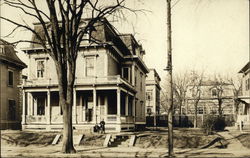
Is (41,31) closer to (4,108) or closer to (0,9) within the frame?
(4,108)

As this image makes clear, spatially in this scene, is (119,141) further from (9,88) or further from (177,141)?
(9,88)

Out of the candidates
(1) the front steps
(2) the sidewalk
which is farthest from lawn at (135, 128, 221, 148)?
(2) the sidewalk

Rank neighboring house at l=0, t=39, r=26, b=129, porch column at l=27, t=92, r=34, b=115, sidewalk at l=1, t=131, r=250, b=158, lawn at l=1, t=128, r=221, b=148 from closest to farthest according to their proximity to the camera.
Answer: sidewalk at l=1, t=131, r=250, b=158, lawn at l=1, t=128, r=221, b=148, porch column at l=27, t=92, r=34, b=115, neighboring house at l=0, t=39, r=26, b=129

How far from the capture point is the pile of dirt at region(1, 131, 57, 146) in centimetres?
2335

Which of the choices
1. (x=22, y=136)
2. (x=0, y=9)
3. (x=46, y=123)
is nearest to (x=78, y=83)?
(x=46, y=123)

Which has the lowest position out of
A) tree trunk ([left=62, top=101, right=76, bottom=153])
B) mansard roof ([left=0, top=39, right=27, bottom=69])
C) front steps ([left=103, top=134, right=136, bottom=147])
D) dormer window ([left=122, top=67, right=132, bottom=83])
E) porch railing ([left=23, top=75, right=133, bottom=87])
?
front steps ([left=103, top=134, right=136, bottom=147])

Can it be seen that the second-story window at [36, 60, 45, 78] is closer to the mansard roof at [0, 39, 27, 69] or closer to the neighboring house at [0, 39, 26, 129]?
the mansard roof at [0, 39, 27, 69]

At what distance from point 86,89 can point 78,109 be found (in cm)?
340

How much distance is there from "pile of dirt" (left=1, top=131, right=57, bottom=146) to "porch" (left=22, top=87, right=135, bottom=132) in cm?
468

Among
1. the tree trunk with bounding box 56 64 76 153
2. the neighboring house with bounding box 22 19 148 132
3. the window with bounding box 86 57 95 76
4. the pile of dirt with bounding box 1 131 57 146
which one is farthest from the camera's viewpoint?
the window with bounding box 86 57 95 76

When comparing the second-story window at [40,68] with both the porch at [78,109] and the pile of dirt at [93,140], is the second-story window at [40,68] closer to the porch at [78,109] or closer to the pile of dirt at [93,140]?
the porch at [78,109]

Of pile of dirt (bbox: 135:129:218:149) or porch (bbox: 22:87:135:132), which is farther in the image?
porch (bbox: 22:87:135:132)

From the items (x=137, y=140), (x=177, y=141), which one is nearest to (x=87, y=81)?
(x=137, y=140)

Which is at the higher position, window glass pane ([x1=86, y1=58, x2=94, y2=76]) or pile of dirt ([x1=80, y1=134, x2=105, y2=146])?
window glass pane ([x1=86, y1=58, x2=94, y2=76])
